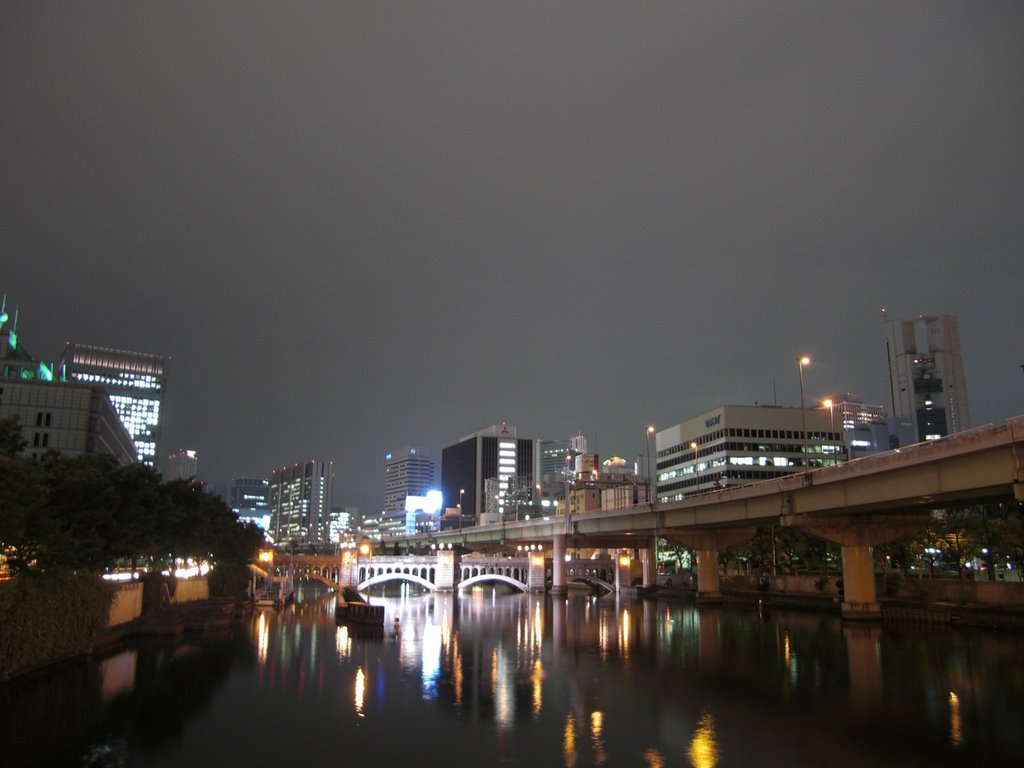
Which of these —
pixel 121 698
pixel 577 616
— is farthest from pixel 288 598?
pixel 121 698

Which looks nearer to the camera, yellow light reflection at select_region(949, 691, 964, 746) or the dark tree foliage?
yellow light reflection at select_region(949, 691, 964, 746)

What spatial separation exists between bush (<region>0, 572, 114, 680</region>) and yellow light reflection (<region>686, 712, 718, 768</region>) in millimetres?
31533

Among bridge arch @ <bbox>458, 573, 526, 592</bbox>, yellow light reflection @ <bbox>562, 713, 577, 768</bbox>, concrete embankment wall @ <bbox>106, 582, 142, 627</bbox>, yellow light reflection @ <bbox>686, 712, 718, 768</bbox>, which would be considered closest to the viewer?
yellow light reflection @ <bbox>686, 712, 718, 768</bbox>

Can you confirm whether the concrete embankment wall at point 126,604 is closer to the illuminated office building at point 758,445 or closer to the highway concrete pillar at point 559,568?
the highway concrete pillar at point 559,568

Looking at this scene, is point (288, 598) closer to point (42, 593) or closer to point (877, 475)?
point (42, 593)

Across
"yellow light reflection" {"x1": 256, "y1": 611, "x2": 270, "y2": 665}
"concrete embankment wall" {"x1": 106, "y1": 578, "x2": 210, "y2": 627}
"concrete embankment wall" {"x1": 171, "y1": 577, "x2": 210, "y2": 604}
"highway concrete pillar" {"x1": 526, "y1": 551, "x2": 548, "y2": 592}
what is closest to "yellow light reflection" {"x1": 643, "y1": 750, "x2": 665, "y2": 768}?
"yellow light reflection" {"x1": 256, "y1": 611, "x2": 270, "y2": 665}

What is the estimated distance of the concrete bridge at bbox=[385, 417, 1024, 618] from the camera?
145 feet

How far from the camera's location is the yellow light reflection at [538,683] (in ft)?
120

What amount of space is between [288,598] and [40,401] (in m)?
59.1

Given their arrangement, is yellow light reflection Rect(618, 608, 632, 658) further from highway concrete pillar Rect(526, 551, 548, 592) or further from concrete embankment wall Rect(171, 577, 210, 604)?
highway concrete pillar Rect(526, 551, 548, 592)

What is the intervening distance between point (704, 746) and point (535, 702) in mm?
11005

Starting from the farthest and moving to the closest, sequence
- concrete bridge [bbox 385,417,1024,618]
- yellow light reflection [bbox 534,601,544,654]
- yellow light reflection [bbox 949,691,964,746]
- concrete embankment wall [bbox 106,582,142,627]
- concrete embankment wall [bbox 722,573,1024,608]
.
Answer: concrete embankment wall [bbox 722,573,1024,608]
yellow light reflection [bbox 534,601,544,654]
concrete embankment wall [bbox 106,582,142,627]
concrete bridge [bbox 385,417,1024,618]
yellow light reflection [bbox 949,691,964,746]

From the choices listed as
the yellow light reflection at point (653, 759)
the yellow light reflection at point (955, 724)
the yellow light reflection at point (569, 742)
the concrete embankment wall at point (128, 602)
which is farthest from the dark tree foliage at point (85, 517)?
the yellow light reflection at point (955, 724)

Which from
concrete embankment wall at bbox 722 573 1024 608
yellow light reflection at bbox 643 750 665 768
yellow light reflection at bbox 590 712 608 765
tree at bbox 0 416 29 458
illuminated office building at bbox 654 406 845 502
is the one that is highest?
illuminated office building at bbox 654 406 845 502
